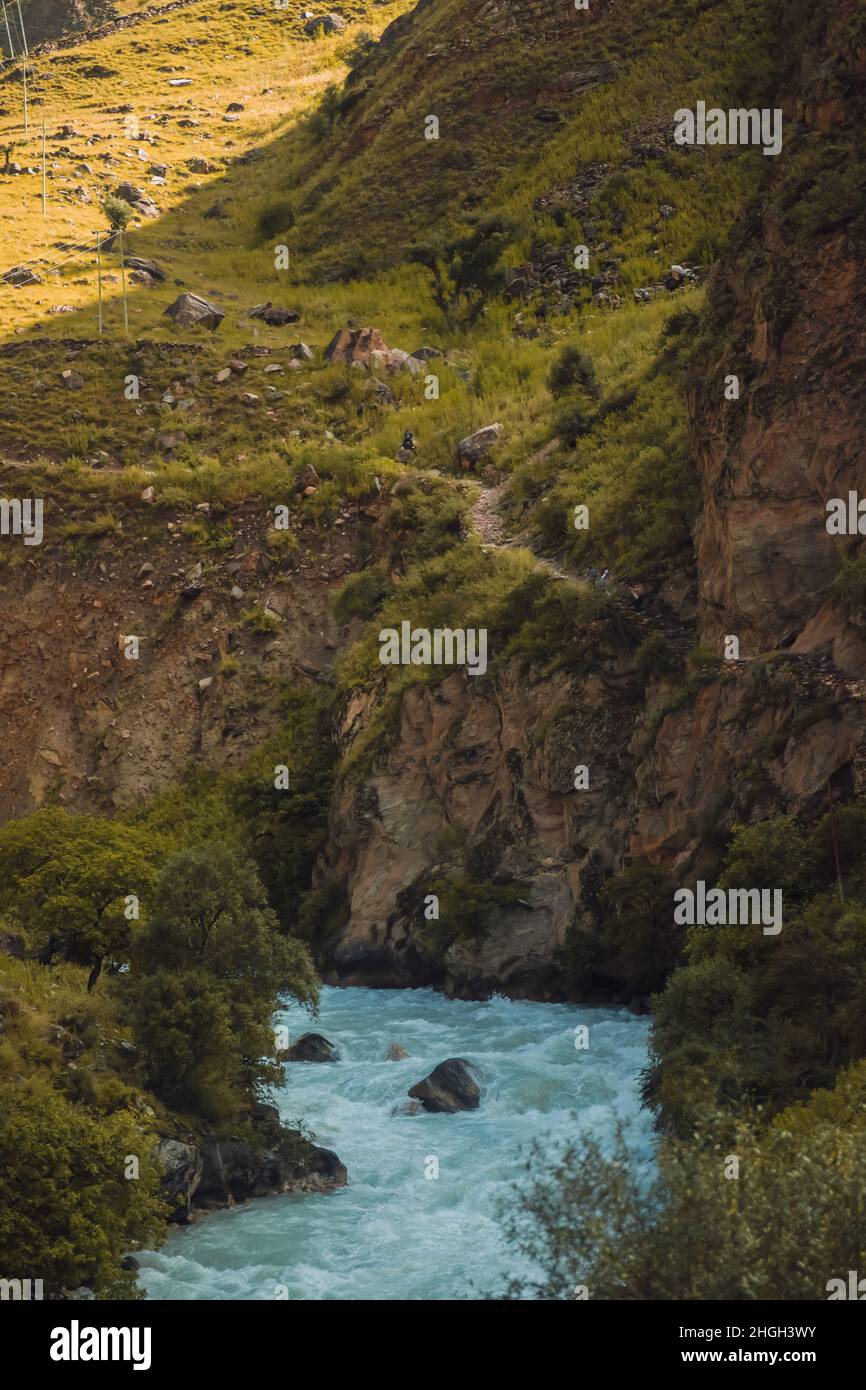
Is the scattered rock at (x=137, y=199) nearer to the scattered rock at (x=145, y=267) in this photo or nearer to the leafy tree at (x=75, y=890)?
the scattered rock at (x=145, y=267)

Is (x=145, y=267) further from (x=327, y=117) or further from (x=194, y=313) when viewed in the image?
(x=327, y=117)

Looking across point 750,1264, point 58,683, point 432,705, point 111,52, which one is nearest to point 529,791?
point 432,705

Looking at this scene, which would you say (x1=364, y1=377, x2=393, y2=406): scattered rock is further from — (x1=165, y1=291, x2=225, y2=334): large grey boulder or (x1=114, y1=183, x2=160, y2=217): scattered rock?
(x1=114, y1=183, x2=160, y2=217): scattered rock

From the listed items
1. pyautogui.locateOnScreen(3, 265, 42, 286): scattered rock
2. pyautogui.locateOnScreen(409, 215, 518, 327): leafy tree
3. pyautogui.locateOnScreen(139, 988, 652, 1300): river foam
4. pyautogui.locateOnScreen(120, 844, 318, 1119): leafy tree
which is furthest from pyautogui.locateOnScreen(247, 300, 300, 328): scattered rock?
pyautogui.locateOnScreen(120, 844, 318, 1119): leafy tree

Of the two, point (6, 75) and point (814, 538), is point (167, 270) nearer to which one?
point (814, 538)

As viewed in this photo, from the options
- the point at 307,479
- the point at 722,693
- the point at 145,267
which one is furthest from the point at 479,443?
the point at 145,267
